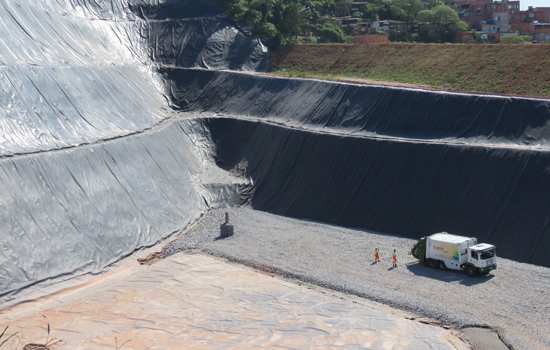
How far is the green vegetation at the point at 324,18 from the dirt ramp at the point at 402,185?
12915 millimetres

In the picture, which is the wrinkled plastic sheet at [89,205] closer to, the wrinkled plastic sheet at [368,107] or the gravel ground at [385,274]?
the gravel ground at [385,274]

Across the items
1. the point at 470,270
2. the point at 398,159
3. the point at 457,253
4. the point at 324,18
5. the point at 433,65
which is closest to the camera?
the point at 470,270

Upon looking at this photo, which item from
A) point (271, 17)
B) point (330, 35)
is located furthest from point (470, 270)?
point (330, 35)

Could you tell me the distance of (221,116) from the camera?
3903cm

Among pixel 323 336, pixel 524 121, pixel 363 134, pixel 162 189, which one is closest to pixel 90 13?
pixel 162 189

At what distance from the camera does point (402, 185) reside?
28859 millimetres

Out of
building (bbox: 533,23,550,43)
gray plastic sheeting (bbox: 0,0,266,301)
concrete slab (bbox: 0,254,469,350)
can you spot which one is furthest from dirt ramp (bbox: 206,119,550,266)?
building (bbox: 533,23,550,43)

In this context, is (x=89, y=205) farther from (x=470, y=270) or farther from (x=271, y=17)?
(x=271, y=17)

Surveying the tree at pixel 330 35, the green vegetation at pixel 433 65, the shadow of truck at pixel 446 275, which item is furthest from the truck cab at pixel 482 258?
the tree at pixel 330 35

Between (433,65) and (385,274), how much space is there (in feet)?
61.3

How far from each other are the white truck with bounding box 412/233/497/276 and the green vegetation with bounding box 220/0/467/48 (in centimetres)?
2533

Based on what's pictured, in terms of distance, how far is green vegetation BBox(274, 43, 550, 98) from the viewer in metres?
34.3

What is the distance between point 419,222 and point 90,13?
92.6 feet

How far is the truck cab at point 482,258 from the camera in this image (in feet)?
75.4
